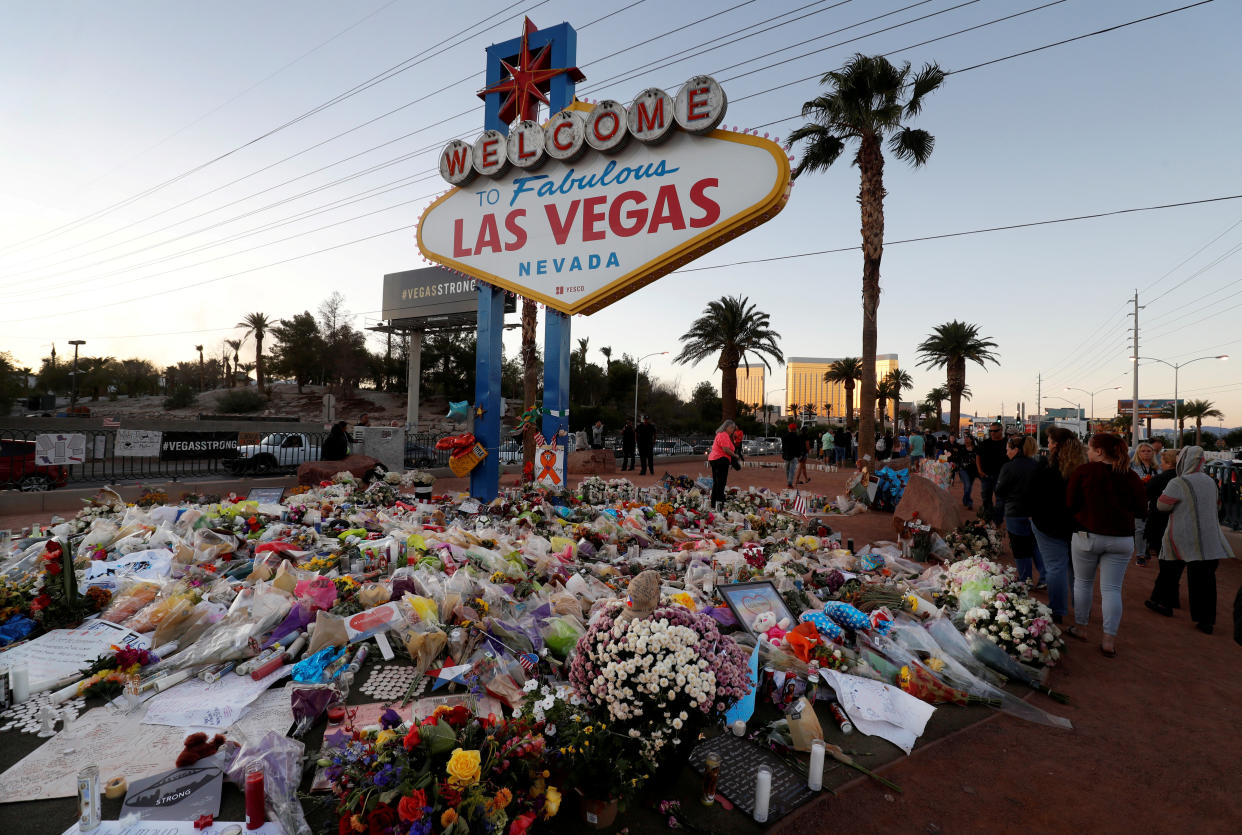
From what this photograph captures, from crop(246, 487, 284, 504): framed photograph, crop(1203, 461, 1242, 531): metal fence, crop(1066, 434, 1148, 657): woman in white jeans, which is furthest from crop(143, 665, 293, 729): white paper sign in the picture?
crop(1203, 461, 1242, 531): metal fence

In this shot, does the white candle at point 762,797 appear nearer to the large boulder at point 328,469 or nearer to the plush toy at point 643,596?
the plush toy at point 643,596

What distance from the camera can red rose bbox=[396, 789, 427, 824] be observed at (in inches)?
89.5

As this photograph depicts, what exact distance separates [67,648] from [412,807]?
3871 millimetres

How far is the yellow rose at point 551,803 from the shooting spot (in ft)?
8.37

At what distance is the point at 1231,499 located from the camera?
1103 centimetres

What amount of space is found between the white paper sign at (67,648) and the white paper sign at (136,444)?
1034cm

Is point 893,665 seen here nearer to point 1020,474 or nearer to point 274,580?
point 1020,474

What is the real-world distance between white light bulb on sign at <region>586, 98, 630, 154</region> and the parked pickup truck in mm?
11930

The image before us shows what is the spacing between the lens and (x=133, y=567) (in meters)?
5.77

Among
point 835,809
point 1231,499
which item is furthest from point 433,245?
point 1231,499

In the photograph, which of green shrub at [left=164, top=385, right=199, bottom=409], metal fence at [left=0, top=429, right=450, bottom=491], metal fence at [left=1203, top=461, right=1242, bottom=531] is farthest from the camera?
green shrub at [left=164, top=385, right=199, bottom=409]

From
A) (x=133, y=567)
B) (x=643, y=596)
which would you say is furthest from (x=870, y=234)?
(x=133, y=567)

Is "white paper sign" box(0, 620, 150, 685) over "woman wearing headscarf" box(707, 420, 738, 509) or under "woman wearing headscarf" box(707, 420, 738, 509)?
under

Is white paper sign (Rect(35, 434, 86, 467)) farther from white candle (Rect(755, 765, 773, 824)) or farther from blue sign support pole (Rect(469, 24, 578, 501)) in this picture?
white candle (Rect(755, 765, 773, 824))
